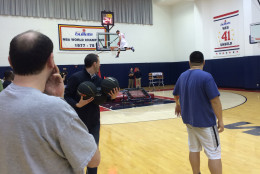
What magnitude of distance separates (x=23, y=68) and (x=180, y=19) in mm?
18609

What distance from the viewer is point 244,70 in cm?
1361

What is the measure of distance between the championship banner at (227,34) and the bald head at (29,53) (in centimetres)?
1484

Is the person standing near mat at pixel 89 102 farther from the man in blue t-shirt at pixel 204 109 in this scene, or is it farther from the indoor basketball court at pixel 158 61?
the man in blue t-shirt at pixel 204 109

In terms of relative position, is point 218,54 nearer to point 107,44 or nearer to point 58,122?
point 107,44

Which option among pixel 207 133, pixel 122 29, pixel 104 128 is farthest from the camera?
pixel 122 29

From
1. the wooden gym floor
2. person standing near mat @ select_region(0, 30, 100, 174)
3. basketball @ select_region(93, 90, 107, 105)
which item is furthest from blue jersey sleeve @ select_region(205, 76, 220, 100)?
person standing near mat @ select_region(0, 30, 100, 174)


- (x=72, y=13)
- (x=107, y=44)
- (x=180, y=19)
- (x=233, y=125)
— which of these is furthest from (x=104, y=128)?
(x=180, y=19)

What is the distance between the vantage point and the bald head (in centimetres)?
106

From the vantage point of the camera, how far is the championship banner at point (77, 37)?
51.8 ft

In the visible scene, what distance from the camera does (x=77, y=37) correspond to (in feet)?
53.1

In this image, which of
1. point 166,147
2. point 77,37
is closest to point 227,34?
point 77,37

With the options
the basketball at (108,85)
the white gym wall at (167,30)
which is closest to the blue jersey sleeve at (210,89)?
the basketball at (108,85)

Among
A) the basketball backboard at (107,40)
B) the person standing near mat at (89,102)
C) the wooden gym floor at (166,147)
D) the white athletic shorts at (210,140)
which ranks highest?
the basketball backboard at (107,40)

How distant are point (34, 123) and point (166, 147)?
13.1 feet
